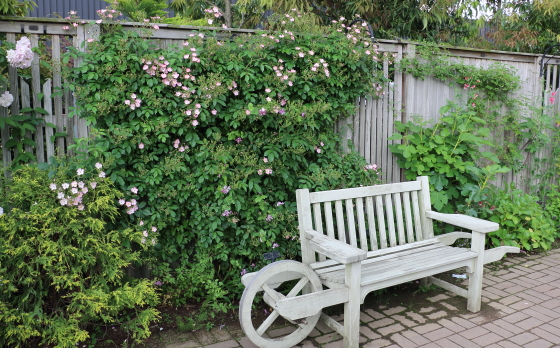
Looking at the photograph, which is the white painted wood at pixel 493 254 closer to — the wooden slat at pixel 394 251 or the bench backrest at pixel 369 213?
the wooden slat at pixel 394 251

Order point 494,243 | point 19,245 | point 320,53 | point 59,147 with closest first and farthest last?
point 19,245
point 59,147
point 320,53
point 494,243

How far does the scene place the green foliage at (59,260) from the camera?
2.67 metres

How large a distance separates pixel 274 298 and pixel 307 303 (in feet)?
0.80

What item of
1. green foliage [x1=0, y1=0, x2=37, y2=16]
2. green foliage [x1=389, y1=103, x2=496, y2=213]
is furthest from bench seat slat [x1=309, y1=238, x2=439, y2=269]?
green foliage [x1=0, y1=0, x2=37, y2=16]

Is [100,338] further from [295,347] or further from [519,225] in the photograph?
[519,225]

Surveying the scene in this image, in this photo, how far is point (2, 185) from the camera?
10.2ft

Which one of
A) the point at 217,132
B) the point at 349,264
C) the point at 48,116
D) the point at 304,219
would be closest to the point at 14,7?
the point at 48,116

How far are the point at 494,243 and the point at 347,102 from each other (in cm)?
222

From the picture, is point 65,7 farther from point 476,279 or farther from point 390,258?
point 476,279

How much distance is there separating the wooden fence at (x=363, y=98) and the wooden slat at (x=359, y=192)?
29.1 inches

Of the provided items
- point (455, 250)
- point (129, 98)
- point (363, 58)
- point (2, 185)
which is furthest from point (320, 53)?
point (2, 185)

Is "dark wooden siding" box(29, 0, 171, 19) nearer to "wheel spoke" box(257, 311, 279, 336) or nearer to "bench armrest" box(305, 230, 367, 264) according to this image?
"bench armrest" box(305, 230, 367, 264)

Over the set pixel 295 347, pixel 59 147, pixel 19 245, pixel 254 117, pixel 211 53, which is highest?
pixel 211 53

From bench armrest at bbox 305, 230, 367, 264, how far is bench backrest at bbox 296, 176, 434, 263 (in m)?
0.10
